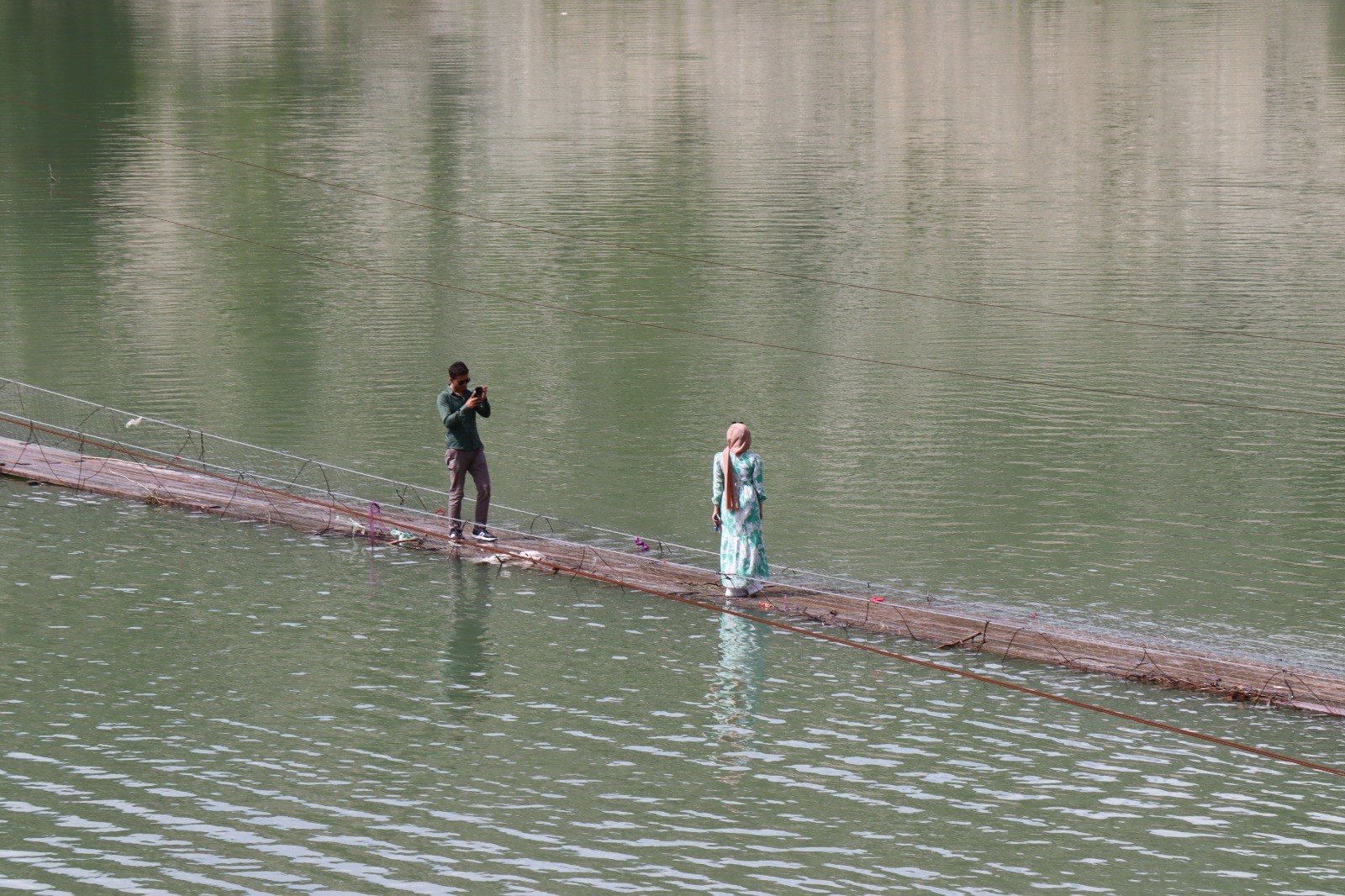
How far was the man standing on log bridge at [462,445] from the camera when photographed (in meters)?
21.5

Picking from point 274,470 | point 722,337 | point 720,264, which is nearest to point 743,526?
point 274,470

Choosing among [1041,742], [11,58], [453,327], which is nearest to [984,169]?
[453,327]

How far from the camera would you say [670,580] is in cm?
2131

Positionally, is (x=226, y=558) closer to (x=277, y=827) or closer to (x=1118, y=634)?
(x=277, y=827)

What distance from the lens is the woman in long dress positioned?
20062mm

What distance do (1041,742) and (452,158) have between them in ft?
144

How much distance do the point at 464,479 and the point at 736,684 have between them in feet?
17.4

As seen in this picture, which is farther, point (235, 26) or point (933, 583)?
point (235, 26)

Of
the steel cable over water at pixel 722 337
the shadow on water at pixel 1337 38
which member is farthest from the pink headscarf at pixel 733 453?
the shadow on water at pixel 1337 38

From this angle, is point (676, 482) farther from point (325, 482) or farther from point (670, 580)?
point (325, 482)

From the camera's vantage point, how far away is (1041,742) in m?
17.0

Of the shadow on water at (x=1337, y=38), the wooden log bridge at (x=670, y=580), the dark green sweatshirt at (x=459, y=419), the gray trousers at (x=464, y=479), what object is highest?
the shadow on water at (x=1337, y=38)

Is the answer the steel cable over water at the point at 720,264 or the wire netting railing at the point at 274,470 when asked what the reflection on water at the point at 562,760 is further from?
the steel cable over water at the point at 720,264

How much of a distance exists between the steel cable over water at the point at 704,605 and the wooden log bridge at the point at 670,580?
0.10 ft
